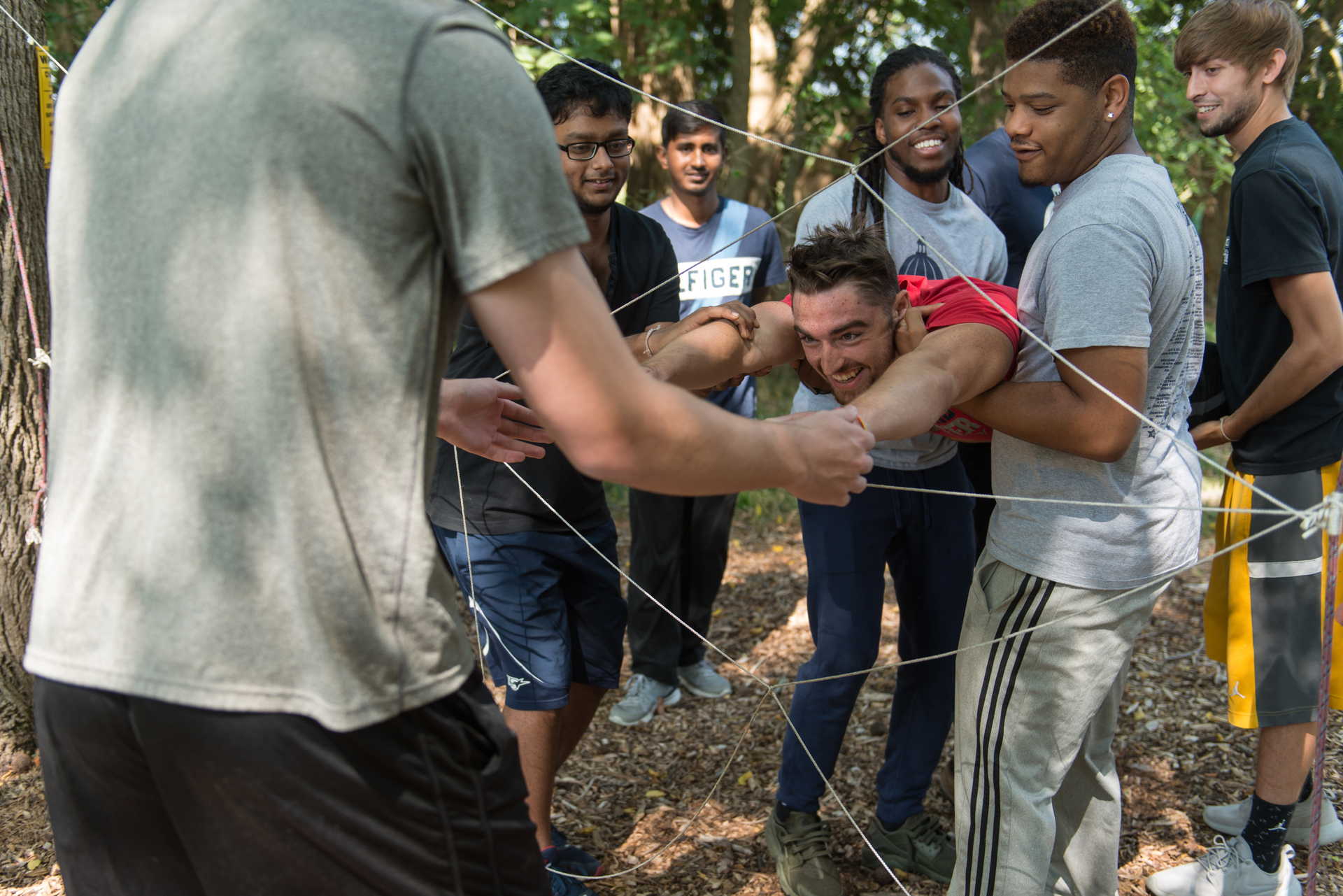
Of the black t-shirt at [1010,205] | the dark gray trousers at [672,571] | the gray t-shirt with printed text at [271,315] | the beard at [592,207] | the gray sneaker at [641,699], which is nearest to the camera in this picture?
the gray t-shirt with printed text at [271,315]

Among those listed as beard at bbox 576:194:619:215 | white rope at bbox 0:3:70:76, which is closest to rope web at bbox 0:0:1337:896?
white rope at bbox 0:3:70:76

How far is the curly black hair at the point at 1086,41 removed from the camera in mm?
2033

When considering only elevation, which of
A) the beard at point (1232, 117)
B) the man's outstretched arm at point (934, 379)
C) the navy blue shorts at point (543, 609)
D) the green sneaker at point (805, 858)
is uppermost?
the beard at point (1232, 117)

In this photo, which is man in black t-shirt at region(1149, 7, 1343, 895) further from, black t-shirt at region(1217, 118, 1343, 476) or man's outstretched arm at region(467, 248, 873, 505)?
man's outstretched arm at region(467, 248, 873, 505)

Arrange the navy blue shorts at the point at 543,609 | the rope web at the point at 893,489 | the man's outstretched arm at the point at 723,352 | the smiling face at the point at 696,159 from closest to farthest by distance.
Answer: the rope web at the point at 893,489 → the man's outstretched arm at the point at 723,352 → the navy blue shorts at the point at 543,609 → the smiling face at the point at 696,159

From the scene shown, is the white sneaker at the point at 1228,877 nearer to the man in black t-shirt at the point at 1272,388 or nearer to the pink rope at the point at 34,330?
the man in black t-shirt at the point at 1272,388

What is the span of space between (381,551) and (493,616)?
1.52 meters

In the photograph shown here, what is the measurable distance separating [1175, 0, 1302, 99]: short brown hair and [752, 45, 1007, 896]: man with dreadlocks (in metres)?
0.67

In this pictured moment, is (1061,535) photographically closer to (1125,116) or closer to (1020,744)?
(1020,744)

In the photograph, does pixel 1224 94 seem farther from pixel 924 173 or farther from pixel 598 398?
pixel 598 398

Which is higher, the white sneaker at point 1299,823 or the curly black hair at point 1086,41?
the curly black hair at point 1086,41

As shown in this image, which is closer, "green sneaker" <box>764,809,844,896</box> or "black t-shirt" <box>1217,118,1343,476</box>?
"black t-shirt" <box>1217,118,1343,476</box>

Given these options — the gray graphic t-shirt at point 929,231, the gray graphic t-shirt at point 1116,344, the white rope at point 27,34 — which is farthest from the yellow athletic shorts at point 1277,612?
the white rope at point 27,34

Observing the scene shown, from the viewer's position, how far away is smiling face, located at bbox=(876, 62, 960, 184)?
286cm
